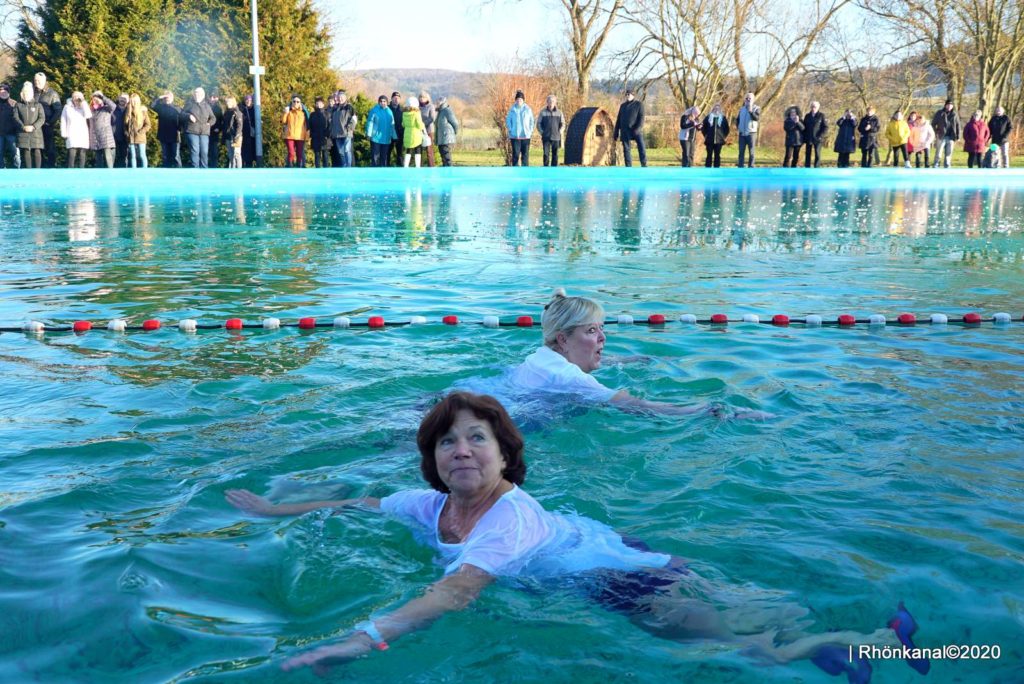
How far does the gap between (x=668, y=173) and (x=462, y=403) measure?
81.4ft

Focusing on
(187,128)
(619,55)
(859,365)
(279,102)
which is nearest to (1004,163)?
(619,55)

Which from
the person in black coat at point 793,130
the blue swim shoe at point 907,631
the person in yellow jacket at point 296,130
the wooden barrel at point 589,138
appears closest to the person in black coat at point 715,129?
the person in black coat at point 793,130

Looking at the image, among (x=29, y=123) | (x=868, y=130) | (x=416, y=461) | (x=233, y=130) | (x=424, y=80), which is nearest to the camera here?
(x=416, y=461)

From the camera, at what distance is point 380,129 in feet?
85.0

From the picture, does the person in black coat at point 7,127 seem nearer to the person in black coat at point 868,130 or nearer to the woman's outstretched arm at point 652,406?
Answer: the woman's outstretched arm at point 652,406

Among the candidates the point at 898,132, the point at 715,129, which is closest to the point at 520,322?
the point at 715,129

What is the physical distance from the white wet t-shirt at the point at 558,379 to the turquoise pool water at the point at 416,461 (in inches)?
8.0

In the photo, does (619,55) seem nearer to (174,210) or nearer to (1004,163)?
(1004,163)

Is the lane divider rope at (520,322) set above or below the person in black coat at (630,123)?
below

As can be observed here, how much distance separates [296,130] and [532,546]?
23.7 meters

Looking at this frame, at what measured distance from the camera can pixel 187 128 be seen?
2472 centimetres

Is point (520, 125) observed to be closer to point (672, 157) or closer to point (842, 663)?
point (672, 157)

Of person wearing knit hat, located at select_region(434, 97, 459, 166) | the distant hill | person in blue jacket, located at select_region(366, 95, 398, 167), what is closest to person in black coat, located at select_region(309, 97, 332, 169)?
person in blue jacket, located at select_region(366, 95, 398, 167)

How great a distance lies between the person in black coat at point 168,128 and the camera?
80.0 ft
